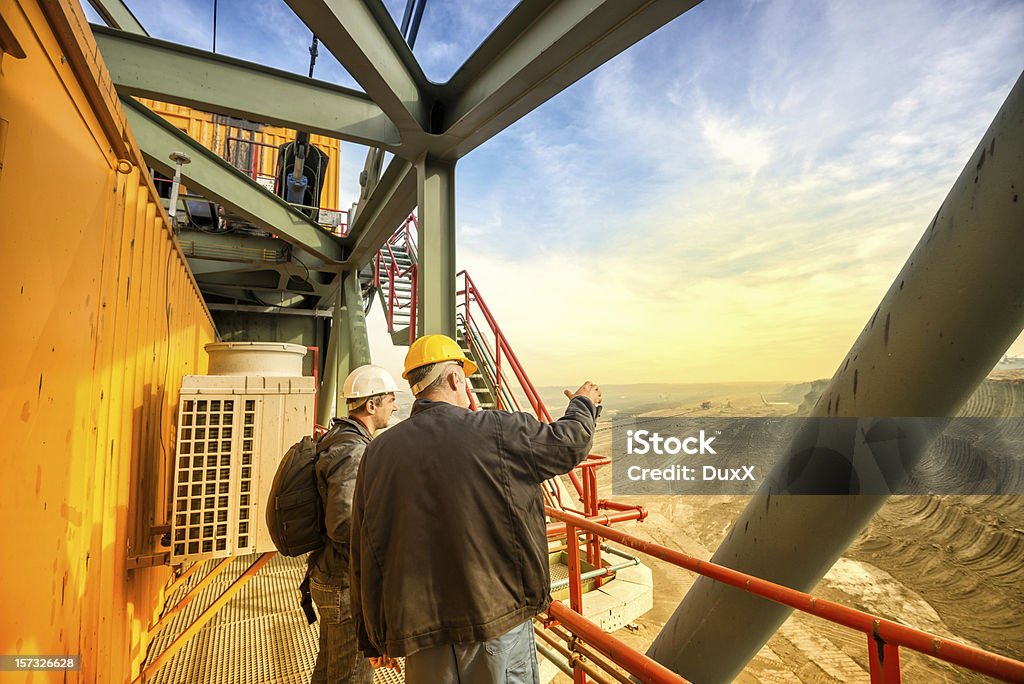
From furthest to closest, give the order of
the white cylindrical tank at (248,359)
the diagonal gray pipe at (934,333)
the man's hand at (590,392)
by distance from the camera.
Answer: the white cylindrical tank at (248,359) → the man's hand at (590,392) → the diagonal gray pipe at (934,333)

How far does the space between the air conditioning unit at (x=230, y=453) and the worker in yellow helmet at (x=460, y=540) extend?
168cm

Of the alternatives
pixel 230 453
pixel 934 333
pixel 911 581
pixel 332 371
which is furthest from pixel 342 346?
pixel 911 581

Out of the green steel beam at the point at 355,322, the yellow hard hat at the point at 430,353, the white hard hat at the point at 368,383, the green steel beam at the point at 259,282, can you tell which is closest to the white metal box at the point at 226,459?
the white hard hat at the point at 368,383

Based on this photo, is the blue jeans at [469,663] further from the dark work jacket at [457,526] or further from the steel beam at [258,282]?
the steel beam at [258,282]

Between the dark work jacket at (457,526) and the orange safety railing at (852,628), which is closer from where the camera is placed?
the orange safety railing at (852,628)

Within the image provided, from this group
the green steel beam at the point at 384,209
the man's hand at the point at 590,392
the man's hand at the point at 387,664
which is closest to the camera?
the man's hand at the point at 590,392

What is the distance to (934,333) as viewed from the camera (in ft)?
3.93

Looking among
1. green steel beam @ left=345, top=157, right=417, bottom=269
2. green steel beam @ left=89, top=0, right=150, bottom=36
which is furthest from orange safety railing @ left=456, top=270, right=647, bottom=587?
green steel beam @ left=89, top=0, right=150, bottom=36

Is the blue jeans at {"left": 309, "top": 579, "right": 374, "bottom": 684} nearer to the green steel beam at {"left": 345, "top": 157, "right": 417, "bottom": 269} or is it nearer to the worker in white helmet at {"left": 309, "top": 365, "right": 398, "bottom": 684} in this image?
the worker in white helmet at {"left": 309, "top": 365, "right": 398, "bottom": 684}

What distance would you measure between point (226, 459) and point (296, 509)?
80 centimetres

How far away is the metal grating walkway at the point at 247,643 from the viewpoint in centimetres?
339

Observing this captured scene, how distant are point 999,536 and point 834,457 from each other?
1836 centimetres

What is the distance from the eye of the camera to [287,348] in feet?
12.1

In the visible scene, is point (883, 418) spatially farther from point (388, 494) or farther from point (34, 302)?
point (34, 302)
